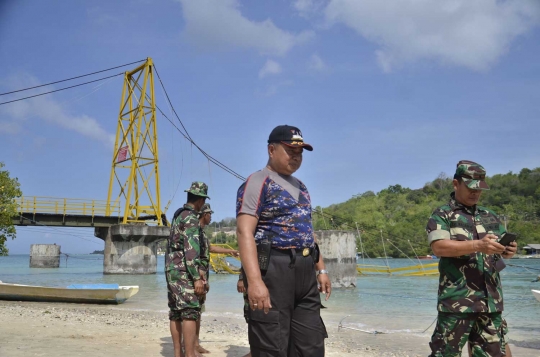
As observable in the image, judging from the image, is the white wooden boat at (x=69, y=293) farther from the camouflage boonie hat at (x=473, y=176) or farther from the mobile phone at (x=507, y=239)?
the mobile phone at (x=507, y=239)

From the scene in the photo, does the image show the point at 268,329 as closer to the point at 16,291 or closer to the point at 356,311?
the point at 356,311

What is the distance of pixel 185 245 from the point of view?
196 inches

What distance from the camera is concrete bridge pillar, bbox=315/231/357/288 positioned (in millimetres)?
20281

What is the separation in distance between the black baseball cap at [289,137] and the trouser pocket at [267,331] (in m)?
1.01

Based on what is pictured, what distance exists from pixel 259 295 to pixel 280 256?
29 centimetres

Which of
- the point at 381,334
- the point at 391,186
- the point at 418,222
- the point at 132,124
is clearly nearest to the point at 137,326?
the point at 381,334

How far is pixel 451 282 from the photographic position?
3477mm

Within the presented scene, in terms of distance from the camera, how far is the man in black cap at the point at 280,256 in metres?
3.04

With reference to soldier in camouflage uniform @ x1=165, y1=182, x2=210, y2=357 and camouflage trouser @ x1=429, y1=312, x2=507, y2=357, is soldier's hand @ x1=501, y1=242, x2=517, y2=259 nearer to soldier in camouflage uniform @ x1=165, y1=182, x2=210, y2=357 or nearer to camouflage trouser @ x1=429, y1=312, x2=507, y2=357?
camouflage trouser @ x1=429, y1=312, x2=507, y2=357

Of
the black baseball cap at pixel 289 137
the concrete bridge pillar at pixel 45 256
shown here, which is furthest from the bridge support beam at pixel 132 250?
the black baseball cap at pixel 289 137

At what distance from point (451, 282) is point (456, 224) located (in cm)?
38

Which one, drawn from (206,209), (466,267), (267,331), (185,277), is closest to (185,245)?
(185,277)

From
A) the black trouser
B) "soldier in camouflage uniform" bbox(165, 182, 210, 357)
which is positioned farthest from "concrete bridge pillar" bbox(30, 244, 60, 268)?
the black trouser

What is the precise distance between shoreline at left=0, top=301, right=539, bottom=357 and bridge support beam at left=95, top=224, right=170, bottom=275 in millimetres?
27634
